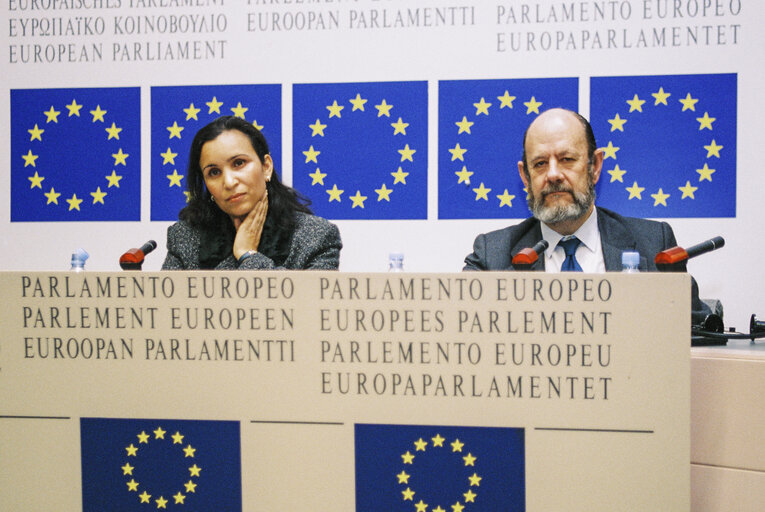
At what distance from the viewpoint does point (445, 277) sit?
82cm

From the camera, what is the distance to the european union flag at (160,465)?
32.8 inches

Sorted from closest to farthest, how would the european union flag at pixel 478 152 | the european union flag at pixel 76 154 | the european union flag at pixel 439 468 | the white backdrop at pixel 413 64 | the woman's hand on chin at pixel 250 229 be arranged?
the european union flag at pixel 439 468, the woman's hand on chin at pixel 250 229, the white backdrop at pixel 413 64, the european union flag at pixel 478 152, the european union flag at pixel 76 154

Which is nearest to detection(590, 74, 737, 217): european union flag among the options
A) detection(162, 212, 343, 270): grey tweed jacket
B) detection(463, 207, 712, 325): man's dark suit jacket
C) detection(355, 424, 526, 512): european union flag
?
detection(463, 207, 712, 325): man's dark suit jacket

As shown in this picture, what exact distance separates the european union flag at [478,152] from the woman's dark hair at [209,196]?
0.62 m

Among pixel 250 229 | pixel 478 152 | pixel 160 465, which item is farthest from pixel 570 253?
pixel 160 465

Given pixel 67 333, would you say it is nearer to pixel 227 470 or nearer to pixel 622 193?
pixel 227 470

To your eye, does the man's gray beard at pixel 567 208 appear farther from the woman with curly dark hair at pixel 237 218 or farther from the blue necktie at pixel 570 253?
the woman with curly dark hair at pixel 237 218

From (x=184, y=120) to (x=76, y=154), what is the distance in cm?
49

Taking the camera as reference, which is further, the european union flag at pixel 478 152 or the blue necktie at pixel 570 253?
the european union flag at pixel 478 152

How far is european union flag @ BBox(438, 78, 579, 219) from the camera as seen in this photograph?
7.29ft

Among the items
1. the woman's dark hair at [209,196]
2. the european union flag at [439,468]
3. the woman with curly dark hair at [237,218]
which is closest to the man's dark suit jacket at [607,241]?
the woman with curly dark hair at [237,218]

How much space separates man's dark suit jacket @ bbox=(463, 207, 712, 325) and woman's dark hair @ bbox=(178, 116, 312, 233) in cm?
69

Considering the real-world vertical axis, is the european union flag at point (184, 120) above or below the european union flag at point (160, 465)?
above

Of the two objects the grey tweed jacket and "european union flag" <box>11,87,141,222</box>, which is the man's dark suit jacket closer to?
the grey tweed jacket
